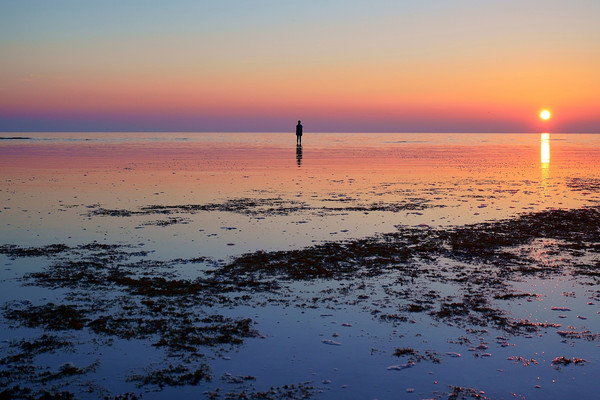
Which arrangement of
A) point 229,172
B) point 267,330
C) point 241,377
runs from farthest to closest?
point 229,172, point 267,330, point 241,377

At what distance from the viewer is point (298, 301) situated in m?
9.02

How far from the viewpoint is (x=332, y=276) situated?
10.5 m

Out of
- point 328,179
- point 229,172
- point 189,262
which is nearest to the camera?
point 189,262

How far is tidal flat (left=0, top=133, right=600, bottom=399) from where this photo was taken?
20.6 ft

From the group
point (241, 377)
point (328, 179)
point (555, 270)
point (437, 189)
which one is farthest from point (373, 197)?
point (241, 377)

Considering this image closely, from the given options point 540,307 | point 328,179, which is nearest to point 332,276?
point 540,307

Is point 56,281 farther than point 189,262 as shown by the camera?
No

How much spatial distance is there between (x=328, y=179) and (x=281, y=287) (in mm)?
19619

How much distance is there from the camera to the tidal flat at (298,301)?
20.6 feet

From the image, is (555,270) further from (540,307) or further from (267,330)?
(267,330)

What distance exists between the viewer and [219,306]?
8.68 meters

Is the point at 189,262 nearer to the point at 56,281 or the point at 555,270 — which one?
Result: the point at 56,281

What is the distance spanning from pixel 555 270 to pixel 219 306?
688 centimetres

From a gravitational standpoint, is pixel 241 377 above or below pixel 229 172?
below
